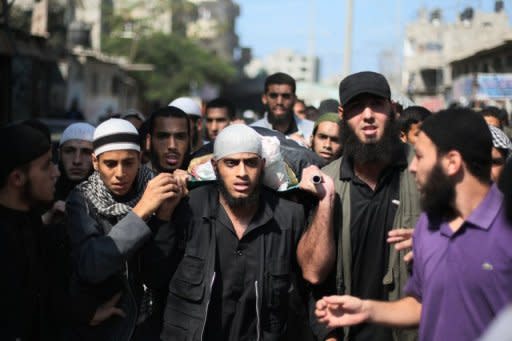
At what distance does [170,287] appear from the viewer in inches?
159

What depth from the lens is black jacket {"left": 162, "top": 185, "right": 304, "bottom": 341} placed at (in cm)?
395

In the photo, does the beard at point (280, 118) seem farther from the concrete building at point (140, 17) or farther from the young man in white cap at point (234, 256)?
the concrete building at point (140, 17)

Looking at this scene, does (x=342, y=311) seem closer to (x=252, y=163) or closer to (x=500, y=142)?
(x=252, y=163)

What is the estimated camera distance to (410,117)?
248 inches

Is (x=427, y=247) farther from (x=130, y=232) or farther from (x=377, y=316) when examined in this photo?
(x=130, y=232)

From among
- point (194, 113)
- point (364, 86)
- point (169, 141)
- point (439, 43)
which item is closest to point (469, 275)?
point (364, 86)

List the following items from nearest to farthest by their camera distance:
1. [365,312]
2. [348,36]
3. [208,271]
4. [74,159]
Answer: [365,312] → [208,271] → [74,159] → [348,36]

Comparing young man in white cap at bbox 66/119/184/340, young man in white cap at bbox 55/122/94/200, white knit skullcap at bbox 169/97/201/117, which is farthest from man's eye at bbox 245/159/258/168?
white knit skullcap at bbox 169/97/201/117

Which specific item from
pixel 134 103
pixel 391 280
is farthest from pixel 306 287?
pixel 134 103

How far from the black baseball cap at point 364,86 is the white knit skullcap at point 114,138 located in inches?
45.9

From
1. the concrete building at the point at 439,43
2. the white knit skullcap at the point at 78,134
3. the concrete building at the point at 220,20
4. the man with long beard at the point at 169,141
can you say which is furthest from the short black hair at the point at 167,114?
the concrete building at the point at 220,20

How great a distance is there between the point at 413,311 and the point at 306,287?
3.60 feet

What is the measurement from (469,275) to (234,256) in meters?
1.44

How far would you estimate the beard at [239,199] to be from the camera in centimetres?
409
